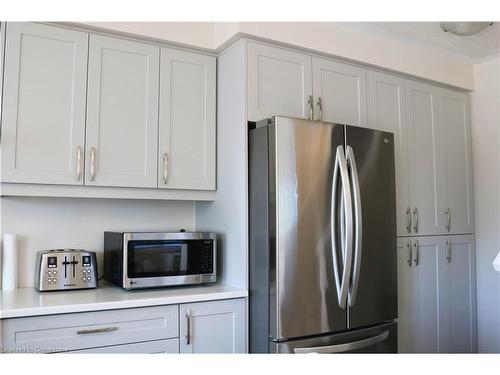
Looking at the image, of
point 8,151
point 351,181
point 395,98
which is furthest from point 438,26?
point 8,151

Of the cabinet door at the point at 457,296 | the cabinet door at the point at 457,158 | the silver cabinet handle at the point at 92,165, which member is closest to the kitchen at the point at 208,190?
the silver cabinet handle at the point at 92,165

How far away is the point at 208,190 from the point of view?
2.39 meters

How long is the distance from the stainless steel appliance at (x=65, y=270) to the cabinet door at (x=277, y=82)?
1080 millimetres

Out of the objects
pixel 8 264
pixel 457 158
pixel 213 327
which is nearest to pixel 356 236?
pixel 213 327

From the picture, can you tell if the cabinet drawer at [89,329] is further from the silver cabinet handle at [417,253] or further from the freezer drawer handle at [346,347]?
the silver cabinet handle at [417,253]

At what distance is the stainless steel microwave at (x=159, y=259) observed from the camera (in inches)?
80.9

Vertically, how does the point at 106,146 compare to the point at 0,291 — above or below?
above

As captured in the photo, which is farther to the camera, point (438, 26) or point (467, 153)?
point (467, 153)

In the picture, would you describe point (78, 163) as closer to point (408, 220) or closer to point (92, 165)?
point (92, 165)

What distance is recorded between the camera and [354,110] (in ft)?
8.33

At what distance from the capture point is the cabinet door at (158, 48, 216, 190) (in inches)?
89.6

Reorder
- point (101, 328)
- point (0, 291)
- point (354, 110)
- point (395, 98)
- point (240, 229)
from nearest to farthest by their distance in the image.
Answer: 1. point (101, 328)
2. point (0, 291)
3. point (240, 229)
4. point (354, 110)
5. point (395, 98)

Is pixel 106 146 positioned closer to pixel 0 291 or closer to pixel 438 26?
pixel 0 291

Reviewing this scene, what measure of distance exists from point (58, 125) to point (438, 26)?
7.23ft
